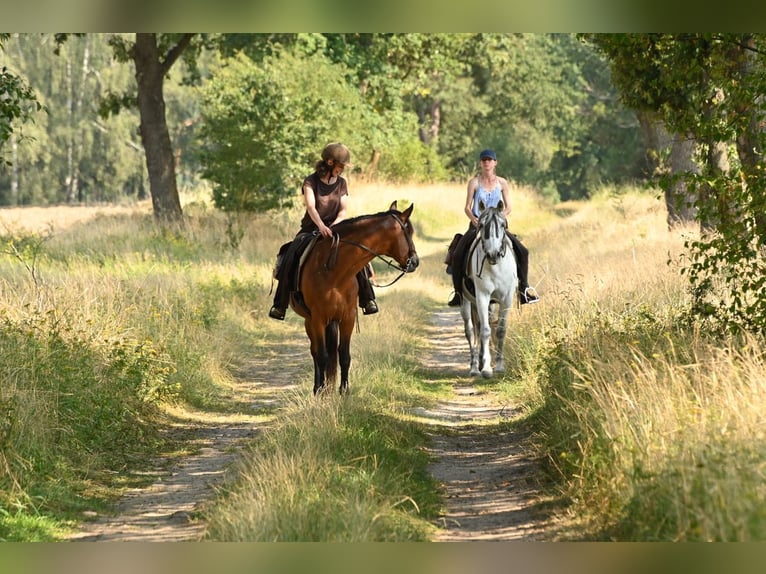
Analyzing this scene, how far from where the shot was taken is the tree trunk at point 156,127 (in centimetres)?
2578

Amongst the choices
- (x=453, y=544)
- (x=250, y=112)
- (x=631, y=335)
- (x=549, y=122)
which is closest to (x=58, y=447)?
(x=453, y=544)

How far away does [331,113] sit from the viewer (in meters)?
30.9

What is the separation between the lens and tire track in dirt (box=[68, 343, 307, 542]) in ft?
24.3

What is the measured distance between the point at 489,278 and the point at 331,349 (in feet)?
10.5

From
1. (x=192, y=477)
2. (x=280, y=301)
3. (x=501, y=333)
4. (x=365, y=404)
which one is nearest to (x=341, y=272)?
(x=280, y=301)

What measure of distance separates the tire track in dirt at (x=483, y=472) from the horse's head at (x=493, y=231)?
1.58 m

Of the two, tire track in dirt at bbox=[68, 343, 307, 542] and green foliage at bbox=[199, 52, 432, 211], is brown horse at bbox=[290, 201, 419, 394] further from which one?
green foliage at bbox=[199, 52, 432, 211]

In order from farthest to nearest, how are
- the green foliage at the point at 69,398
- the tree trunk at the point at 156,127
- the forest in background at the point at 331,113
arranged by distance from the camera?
the forest in background at the point at 331,113 → the tree trunk at the point at 156,127 → the green foliage at the point at 69,398

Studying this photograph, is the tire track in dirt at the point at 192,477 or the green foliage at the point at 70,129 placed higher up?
the green foliage at the point at 70,129

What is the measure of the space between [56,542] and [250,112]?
2080 cm

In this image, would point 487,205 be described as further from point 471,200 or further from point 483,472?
point 483,472

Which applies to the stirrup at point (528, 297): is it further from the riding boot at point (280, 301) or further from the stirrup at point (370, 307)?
the riding boot at point (280, 301)

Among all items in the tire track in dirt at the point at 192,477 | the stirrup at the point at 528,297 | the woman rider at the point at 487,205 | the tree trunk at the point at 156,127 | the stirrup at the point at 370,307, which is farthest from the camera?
the tree trunk at the point at 156,127

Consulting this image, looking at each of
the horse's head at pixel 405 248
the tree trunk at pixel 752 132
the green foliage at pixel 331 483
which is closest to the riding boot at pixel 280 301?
the horse's head at pixel 405 248
